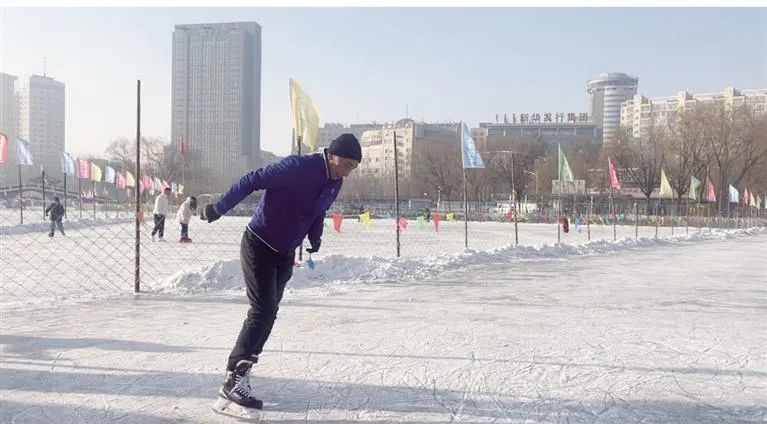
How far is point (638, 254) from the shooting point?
1645cm

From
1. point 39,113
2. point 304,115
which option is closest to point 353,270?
Answer: point 304,115

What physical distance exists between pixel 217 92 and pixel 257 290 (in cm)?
10430

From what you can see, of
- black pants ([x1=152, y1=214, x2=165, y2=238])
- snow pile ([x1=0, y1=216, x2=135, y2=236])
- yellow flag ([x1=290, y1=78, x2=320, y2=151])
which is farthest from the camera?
snow pile ([x1=0, y1=216, x2=135, y2=236])

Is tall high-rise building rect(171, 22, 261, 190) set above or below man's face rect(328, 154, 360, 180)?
above

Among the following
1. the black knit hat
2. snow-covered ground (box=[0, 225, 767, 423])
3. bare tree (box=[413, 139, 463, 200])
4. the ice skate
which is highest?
bare tree (box=[413, 139, 463, 200])

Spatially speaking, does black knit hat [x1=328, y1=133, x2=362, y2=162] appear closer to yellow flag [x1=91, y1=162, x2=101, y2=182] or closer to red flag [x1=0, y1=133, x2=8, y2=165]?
red flag [x1=0, y1=133, x2=8, y2=165]

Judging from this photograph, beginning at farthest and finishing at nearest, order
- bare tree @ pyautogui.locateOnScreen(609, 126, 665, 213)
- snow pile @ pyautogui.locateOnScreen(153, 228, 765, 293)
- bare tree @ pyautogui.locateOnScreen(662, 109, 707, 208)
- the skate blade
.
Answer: bare tree @ pyautogui.locateOnScreen(609, 126, 665, 213) → bare tree @ pyautogui.locateOnScreen(662, 109, 707, 208) → snow pile @ pyautogui.locateOnScreen(153, 228, 765, 293) → the skate blade

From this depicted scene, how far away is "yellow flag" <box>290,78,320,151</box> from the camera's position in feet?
33.0

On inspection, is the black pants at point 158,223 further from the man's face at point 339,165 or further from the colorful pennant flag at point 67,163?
the man's face at point 339,165

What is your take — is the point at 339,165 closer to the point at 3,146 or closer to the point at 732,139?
the point at 3,146

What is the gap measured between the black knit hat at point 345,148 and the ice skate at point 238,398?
4.51 ft

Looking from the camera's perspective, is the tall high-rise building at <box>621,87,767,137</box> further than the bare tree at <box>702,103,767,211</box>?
Yes

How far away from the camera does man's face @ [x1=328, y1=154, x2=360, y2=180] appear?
135 inches

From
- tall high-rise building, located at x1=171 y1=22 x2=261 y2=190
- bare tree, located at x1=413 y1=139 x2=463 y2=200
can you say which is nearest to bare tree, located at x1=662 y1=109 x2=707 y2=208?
bare tree, located at x1=413 y1=139 x2=463 y2=200
